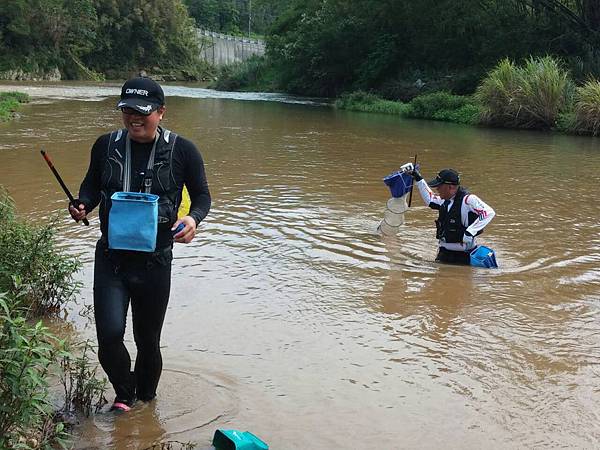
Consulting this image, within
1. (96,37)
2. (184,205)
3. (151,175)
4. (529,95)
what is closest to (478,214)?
(184,205)

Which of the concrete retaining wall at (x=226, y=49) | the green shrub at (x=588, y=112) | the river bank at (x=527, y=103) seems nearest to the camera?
the green shrub at (x=588, y=112)

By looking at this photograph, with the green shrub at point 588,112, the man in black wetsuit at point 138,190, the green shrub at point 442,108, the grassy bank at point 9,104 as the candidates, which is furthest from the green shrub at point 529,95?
the man in black wetsuit at point 138,190

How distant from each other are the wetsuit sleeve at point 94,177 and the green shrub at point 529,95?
2276 cm

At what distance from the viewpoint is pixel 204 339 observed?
5.61 metres

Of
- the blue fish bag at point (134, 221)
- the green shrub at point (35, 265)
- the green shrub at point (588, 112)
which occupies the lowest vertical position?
the green shrub at point (35, 265)

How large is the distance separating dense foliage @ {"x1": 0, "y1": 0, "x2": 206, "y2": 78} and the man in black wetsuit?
5545 cm

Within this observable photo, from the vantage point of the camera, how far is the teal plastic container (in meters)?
3.66

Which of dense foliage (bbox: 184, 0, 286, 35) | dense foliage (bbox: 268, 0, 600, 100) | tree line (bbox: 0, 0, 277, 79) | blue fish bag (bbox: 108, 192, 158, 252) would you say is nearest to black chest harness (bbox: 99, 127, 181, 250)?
blue fish bag (bbox: 108, 192, 158, 252)

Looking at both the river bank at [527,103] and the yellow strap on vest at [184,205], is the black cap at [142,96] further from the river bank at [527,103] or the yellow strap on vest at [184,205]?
the river bank at [527,103]

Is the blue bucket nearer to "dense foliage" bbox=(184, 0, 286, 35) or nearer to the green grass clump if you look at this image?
the green grass clump

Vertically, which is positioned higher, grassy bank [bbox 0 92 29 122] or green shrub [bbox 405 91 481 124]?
green shrub [bbox 405 91 481 124]

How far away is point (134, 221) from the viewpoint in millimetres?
3711

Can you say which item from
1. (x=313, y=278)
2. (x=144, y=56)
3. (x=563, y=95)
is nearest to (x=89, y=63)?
(x=144, y=56)

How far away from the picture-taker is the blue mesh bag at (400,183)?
9195 millimetres
